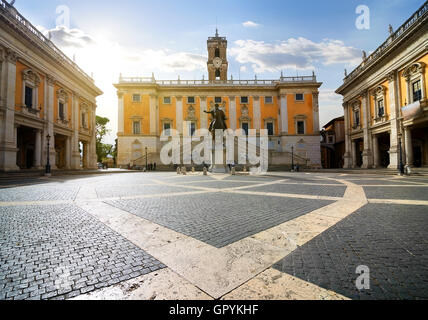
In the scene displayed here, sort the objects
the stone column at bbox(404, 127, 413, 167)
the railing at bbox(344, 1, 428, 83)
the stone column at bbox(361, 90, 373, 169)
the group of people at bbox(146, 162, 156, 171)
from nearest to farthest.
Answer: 1. the railing at bbox(344, 1, 428, 83)
2. the stone column at bbox(404, 127, 413, 167)
3. the stone column at bbox(361, 90, 373, 169)
4. the group of people at bbox(146, 162, 156, 171)

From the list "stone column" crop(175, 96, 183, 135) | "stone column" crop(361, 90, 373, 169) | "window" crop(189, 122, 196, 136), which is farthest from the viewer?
"window" crop(189, 122, 196, 136)

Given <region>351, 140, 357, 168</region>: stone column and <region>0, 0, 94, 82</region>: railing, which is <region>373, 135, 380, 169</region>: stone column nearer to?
<region>351, 140, 357, 168</region>: stone column

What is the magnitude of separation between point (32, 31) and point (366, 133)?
1421 inches

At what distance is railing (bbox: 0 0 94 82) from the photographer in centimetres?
1470

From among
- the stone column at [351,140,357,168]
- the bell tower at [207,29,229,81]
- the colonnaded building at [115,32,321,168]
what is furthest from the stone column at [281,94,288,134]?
the bell tower at [207,29,229,81]

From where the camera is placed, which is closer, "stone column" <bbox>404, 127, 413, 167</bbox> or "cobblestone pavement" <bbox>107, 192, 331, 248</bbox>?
"cobblestone pavement" <bbox>107, 192, 331, 248</bbox>

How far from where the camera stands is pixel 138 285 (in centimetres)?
150

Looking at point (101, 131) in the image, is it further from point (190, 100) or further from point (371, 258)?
point (371, 258)

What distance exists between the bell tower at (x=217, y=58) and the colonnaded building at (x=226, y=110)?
5.30 m

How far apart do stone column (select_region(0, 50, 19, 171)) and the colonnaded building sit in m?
16.4

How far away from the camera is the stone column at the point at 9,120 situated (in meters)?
13.8

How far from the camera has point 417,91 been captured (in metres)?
15.9

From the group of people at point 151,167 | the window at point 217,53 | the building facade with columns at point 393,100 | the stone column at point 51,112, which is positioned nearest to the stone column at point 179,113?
the group of people at point 151,167
